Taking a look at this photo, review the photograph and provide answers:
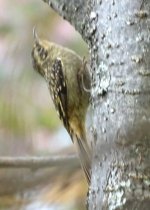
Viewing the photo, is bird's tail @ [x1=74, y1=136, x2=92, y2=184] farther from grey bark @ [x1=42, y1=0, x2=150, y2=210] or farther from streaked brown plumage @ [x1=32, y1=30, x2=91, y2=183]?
grey bark @ [x1=42, y1=0, x2=150, y2=210]

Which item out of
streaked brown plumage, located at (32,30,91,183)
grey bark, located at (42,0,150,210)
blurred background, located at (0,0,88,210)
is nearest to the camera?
grey bark, located at (42,0,150,210)

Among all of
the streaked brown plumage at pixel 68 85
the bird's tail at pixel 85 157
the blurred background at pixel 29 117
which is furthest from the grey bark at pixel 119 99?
the streaked brown plumage at pixel 68 85

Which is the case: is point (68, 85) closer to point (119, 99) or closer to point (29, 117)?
point (29, 117)

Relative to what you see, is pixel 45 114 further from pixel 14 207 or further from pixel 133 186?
pixel 133 186

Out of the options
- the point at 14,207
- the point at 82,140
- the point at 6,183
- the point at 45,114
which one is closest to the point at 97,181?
the point at 6,183

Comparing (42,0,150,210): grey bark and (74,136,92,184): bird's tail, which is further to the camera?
(74,136,92,184): bird's tail

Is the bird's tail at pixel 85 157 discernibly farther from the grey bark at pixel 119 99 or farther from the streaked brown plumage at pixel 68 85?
the grey bark at pixel 119 99

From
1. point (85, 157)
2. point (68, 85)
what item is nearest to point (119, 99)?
point (85, 157)

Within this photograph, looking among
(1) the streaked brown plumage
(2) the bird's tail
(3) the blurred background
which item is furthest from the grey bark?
(1) the streaked brown plumage
